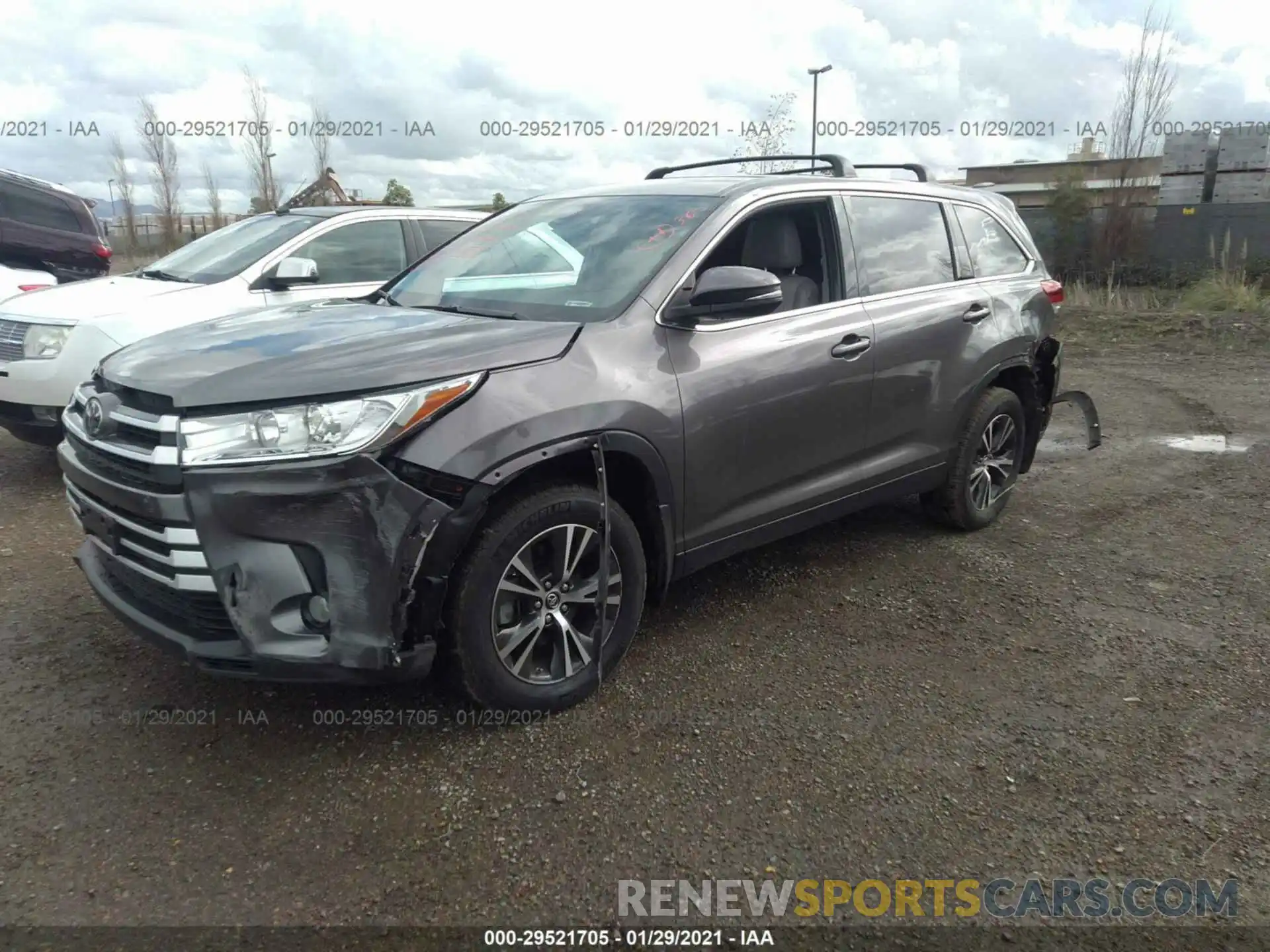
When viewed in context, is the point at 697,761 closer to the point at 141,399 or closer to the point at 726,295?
the point at 726,295

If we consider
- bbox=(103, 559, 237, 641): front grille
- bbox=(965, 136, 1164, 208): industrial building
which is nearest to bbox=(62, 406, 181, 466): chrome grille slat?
bbox=(103, 559, 237, 641): front grille

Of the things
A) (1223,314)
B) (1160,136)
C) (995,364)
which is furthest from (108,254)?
(1160,136)

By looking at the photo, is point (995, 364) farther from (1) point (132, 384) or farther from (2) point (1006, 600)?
(1) point (132, 384)

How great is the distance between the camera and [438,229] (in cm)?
671

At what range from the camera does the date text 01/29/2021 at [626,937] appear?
2.14 metres

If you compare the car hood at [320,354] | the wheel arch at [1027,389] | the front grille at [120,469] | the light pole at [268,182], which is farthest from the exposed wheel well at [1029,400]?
the light pole at [268,182]

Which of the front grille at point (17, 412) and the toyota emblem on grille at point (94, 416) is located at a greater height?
the toyota emblem on grille at point (94, 416)

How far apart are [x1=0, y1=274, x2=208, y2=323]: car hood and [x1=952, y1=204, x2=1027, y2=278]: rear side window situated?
4.58 meters

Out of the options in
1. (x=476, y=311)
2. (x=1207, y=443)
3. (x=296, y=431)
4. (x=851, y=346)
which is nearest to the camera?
(x=296, y=431)

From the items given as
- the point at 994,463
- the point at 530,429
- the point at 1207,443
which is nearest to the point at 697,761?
the point at 530,429

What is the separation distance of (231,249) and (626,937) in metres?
5.64

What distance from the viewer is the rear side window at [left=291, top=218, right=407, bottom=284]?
620cm

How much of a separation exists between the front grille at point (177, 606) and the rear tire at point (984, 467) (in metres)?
3.45

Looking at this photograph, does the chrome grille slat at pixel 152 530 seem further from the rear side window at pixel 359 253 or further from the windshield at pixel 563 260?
the rear side window at pixel 359 253
